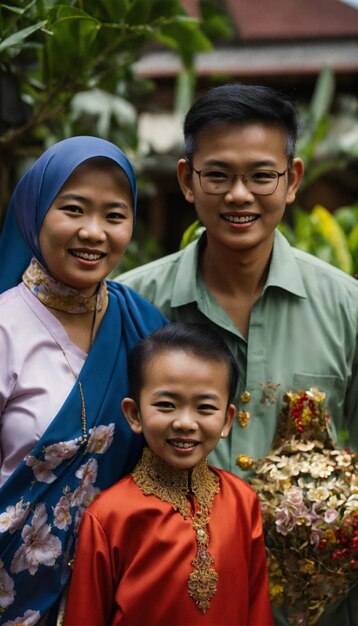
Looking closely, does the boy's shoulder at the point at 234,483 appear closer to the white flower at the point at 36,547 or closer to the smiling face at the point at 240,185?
the white flower at the point at 36,547

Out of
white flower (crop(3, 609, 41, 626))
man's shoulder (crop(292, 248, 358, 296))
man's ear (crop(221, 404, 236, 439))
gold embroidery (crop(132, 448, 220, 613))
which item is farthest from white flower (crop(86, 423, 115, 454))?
man's shoulder (crop(292, 248, 358, 296))

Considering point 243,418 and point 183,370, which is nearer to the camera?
point 183,370

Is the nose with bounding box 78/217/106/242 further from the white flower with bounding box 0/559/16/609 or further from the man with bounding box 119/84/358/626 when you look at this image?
the white flower with bounding box 0/559/16/609

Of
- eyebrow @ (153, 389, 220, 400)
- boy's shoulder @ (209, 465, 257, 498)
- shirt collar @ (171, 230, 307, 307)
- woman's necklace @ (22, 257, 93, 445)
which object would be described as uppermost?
shirt collar @ (171, 230, 307, 307)

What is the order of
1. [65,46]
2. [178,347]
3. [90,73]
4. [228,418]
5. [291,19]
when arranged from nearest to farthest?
[178,347], [228,418], [65,46], [90,73], [291,19]

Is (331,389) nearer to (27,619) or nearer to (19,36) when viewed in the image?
(27,619)

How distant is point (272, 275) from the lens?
114 inches

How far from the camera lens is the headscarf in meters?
2.35

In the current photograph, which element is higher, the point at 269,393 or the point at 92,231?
the point at 92,231

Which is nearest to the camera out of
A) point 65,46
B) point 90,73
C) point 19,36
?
point 19,36

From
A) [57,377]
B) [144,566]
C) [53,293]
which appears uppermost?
[53,293]

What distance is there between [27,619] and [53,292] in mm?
893

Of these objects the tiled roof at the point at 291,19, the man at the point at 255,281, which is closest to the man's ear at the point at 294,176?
the man at the point at 255,281

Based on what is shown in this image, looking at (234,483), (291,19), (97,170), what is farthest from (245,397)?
(291,19)
